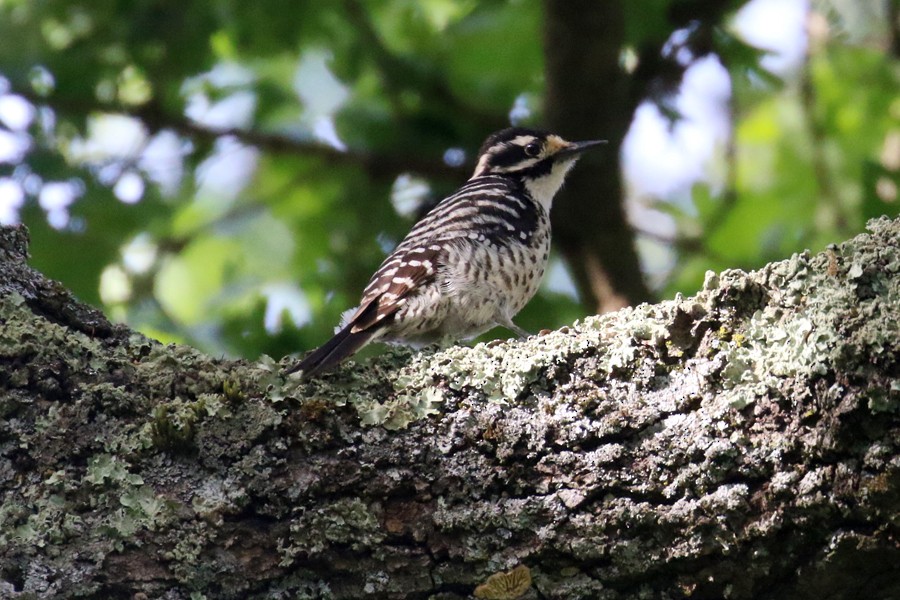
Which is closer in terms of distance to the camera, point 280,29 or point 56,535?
point 56,535

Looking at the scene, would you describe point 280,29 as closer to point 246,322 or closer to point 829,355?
point 246,322

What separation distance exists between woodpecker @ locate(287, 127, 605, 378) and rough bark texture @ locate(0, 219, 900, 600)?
4.04 feet

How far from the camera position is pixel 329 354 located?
123 inches

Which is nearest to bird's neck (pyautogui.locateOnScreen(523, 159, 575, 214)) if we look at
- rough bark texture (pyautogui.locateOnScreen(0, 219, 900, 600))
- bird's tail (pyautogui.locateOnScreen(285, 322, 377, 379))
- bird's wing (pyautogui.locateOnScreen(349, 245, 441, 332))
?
bird's wing (pyautogui.locateOnScreen(349, 245, 441, 332))

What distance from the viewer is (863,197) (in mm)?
6117

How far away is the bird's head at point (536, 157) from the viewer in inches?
241

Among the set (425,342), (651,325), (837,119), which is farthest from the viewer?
(837,119)

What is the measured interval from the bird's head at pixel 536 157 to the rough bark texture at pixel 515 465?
337cm

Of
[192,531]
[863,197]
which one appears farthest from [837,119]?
[192,531]

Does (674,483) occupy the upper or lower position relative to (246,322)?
lower

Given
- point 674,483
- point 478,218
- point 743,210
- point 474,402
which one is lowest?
point 674,483

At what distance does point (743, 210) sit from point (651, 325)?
17.1 ft

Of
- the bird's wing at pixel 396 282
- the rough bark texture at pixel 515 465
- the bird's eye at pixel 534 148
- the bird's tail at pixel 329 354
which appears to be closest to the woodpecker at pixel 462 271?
the bird's wing at pixel 396 282

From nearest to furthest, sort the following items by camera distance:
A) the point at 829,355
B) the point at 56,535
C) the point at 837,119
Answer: the point at 829,355, the point at 56,535, the point at 837,119
